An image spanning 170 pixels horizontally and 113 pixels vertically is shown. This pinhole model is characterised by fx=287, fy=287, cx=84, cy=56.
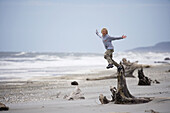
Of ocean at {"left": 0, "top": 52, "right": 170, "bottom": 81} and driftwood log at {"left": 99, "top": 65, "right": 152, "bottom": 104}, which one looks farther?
ocean at {"left": 0, "top": 52, "right": 170, "bottom": 81}

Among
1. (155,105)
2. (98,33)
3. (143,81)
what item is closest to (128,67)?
(143,81)

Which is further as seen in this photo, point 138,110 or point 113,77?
point 113,77

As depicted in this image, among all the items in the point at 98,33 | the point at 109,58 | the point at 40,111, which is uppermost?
the point at 98,33

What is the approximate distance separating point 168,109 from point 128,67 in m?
12.4

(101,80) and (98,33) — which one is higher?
(98,33)

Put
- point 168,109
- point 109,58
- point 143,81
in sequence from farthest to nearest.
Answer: point 143,81
point 109,58
point 168,109

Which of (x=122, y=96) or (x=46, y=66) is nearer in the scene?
(x=122, y=96)

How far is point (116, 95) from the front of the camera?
26.0ft

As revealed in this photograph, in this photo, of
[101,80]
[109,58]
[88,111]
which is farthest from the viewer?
[101,80]

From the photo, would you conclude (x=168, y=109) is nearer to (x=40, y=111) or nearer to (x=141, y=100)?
(x=141, y=100)

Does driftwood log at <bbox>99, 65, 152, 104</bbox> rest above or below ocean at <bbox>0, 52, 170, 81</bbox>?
below

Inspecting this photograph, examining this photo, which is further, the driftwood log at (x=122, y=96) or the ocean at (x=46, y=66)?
the ocean at (x=46, y=66)

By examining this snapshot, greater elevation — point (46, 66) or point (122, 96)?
point (46, 66)

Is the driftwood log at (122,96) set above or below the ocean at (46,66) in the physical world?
below
